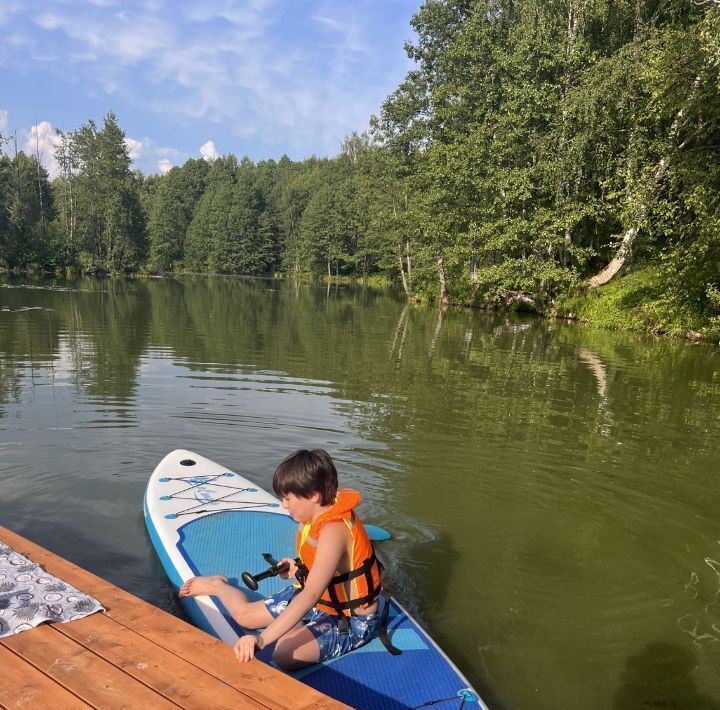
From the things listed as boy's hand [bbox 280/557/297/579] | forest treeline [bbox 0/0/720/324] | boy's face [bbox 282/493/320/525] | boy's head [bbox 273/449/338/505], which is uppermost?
forest treeline [bbox 0/0/720/324]

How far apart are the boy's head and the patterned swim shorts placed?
2.37 feet

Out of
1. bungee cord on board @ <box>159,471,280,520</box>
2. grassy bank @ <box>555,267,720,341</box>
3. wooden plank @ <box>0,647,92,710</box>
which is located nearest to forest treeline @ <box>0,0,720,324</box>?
grassy bank @ <box>555,267,720,341</box>

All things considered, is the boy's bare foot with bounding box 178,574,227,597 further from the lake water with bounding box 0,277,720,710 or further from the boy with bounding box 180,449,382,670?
the lake water with bounding box 0,277,720,710

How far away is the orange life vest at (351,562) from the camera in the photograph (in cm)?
266

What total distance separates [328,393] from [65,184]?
193 ft

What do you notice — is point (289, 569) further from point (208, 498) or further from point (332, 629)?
point (208, 498)

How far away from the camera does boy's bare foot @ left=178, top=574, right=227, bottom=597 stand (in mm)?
3217

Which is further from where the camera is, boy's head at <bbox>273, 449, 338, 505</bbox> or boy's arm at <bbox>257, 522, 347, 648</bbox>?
boy's head at <bbox>273, 449, 338, 505</bbox>

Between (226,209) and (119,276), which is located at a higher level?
(226,209)

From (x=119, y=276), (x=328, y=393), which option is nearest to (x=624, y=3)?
(x=328, y=393)

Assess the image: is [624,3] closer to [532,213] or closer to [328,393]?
[532,213]

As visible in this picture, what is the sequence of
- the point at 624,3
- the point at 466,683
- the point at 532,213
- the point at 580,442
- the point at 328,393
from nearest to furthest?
the point at 466,683 → the point at 580,442 → the point at 328,393 → the point at 624,3 → the point at 532,213

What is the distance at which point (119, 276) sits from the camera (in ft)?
183

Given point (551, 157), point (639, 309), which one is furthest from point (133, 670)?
point (551, 157)
